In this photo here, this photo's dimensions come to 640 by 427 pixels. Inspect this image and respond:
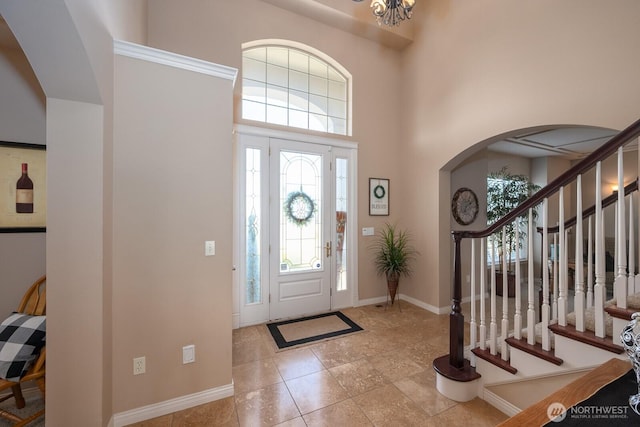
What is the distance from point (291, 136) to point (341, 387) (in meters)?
2.85

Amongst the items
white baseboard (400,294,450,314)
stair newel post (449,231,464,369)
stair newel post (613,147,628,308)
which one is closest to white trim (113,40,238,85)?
stair newel post (449,231,464,369)

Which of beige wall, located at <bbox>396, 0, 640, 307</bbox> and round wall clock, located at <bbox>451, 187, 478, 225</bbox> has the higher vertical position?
beige wall, located at <bbox>396, 0, 640, 307</bbox>

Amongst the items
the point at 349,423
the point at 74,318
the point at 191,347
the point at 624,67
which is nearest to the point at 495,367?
the point at 349,423

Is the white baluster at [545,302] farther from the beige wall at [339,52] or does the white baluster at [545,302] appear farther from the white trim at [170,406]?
the beige wall at [339,52]

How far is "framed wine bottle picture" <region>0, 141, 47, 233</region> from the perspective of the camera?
2.00m

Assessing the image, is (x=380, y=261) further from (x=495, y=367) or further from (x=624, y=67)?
(x=624, y=67)

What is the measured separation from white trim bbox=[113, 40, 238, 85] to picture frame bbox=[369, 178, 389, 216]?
8.51 feet

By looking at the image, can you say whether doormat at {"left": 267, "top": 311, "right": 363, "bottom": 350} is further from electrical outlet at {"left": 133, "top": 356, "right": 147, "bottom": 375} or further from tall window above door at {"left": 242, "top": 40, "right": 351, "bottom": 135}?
tall window above door at {"left": 242, "top": 40, "right": 351, "bottom": 135}

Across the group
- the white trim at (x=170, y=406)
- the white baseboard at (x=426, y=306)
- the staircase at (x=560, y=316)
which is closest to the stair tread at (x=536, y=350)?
the staircase at (x=560, y=316)

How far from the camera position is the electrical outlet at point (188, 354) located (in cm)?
193

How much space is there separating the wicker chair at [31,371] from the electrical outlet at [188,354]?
2.62 ft

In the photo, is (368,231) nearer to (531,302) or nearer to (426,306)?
(426,306)

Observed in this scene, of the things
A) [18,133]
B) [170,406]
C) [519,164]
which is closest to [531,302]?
[170,406]

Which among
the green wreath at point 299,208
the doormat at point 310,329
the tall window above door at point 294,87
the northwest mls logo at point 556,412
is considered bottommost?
the doormat at point 310,329
